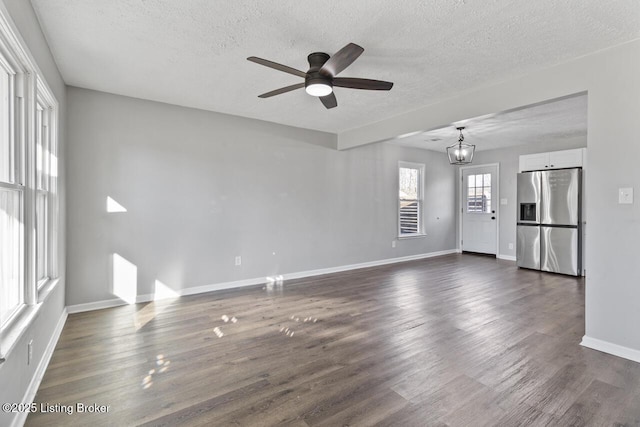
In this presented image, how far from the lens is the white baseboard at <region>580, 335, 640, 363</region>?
99.0 inches

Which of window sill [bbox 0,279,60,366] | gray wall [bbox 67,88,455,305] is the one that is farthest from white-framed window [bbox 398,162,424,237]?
window sill [bbox 0,279,60,366]

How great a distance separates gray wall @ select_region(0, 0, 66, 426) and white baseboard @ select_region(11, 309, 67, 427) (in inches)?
1.8

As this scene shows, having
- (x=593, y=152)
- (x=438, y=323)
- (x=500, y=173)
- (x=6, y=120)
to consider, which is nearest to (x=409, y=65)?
(x=593, y=152)

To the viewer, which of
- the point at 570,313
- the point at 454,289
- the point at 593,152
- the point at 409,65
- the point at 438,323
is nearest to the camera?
the point at 593,152

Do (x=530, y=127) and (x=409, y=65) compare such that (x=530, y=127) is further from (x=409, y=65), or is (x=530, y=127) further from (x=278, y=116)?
(x=278, y=116)

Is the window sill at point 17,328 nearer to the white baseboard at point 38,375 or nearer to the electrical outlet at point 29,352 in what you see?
the electrical outlet at point 29,352

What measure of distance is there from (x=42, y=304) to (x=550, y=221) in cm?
716

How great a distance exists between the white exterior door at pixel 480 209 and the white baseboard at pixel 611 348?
4.93m

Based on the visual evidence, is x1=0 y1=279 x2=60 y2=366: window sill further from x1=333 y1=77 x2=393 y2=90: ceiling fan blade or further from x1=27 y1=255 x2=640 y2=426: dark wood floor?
x1=333 y1=77 x2=393 y2=90: ceiling fan blade

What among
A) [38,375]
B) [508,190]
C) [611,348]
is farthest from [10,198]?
[508,190]

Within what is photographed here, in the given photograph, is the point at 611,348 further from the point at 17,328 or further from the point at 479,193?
the point at 479,193

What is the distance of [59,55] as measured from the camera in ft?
9.37

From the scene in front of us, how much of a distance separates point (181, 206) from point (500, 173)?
678 centimetres

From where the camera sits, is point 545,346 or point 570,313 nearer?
point 545,346
